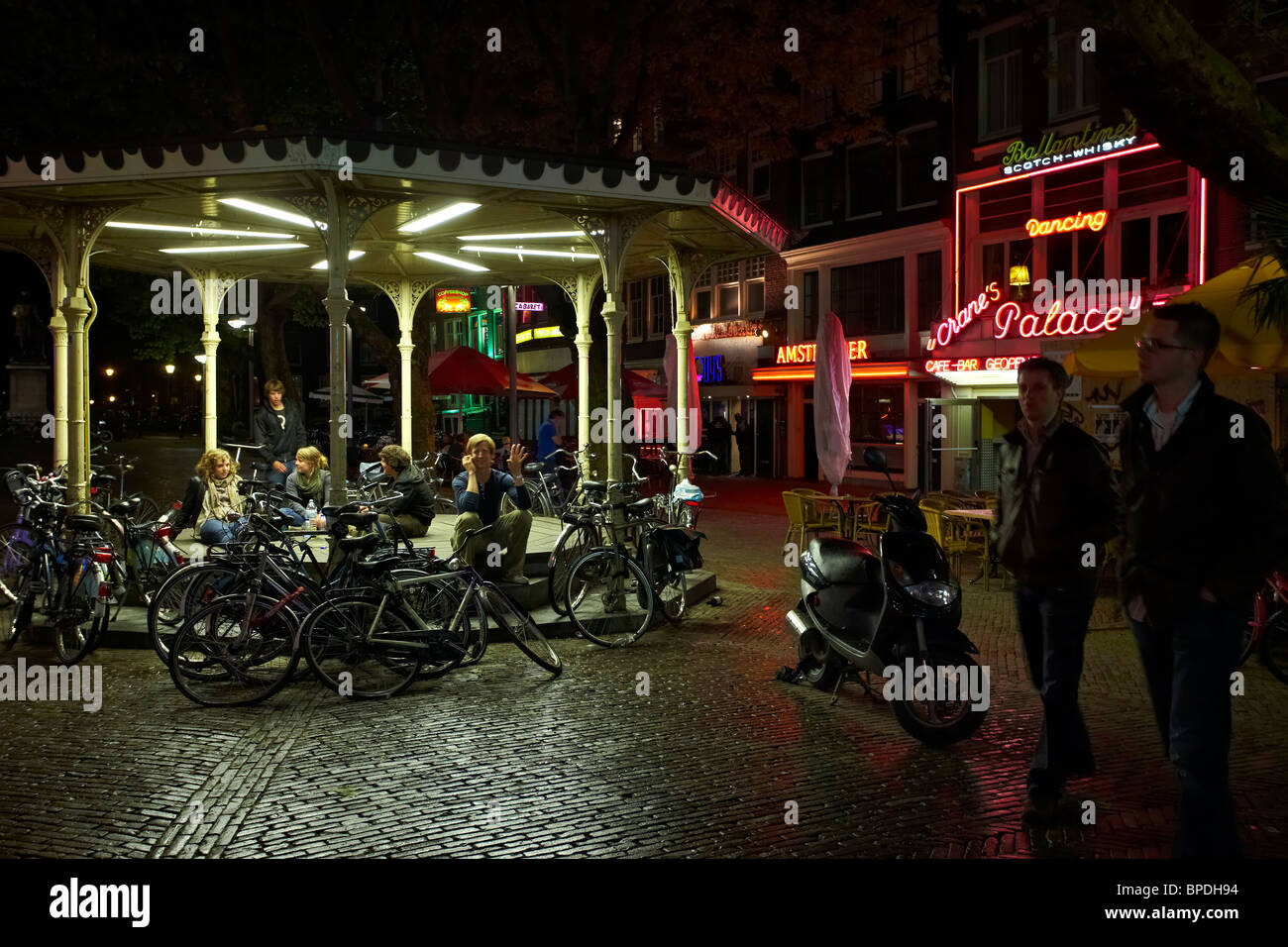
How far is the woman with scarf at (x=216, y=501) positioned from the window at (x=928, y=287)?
19.9 meters

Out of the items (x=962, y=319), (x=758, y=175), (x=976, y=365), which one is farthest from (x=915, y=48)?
(x=976, y=365)

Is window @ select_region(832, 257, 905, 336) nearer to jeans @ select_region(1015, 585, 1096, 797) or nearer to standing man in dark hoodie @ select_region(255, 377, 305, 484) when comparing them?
standing man in dark hoodie @ select_region(255, 377, 305, 484)

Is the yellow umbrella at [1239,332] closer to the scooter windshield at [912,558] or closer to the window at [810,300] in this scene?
the scooter windshield at [912,558]

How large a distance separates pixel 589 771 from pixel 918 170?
24.1 meters

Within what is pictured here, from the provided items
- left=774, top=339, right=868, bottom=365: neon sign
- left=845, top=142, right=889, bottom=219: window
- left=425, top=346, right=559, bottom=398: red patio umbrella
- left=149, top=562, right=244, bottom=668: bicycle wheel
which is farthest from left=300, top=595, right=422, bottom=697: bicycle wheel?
left=845, top=142, right=889, bottom=219: window

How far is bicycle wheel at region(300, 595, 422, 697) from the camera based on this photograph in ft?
22.5

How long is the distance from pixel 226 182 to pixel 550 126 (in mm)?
11253

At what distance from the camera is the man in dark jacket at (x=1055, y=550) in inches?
175

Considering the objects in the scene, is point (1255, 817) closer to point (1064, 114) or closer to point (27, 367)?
point (1064, 114)

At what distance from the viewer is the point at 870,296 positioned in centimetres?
2820

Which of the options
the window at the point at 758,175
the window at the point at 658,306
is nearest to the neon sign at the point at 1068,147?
the window at the point at 758,175

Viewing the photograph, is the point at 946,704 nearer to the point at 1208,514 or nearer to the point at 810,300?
the point at 1208,514
